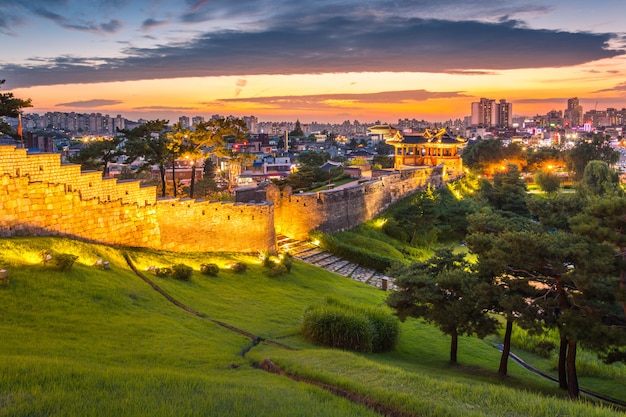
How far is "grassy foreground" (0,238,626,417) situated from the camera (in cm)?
679

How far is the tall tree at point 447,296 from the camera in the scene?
1293cm

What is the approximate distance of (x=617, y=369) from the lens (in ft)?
49.4

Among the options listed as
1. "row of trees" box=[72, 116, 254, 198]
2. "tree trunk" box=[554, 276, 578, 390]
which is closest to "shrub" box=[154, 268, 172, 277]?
"row of trees" box=[72, 116, 254, 198]

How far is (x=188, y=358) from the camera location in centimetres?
977

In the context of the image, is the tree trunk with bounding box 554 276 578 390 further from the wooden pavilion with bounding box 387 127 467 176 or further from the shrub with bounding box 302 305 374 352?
the wooden pavilion with bounding box 387 127 467 176

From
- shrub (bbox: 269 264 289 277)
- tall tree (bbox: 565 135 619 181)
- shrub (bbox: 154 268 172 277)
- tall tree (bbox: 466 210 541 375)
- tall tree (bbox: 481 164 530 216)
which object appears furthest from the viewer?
tall tree (bbox: 565 135 619 181)

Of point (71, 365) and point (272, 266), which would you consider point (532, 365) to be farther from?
point (71, 365)

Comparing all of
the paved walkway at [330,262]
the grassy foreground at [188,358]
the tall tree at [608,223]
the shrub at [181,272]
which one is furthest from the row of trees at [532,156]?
the tall tree at [608,223]

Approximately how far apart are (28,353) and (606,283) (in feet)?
36.3

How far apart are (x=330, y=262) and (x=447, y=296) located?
12.4 m

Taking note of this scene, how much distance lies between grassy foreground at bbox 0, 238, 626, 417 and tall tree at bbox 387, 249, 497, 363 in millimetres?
1197

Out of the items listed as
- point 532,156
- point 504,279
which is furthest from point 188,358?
point 532,156

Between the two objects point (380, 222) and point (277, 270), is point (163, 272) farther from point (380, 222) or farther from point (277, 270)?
point (380, 222)

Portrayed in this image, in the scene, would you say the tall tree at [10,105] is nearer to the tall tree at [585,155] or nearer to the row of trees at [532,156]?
the row of trees at [532,156]
